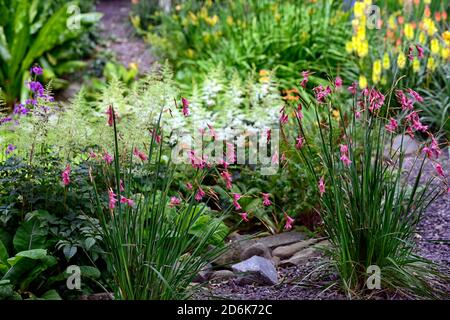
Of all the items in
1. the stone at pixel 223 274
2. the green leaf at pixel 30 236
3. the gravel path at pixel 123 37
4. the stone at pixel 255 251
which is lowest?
the stone at pixel 223 274

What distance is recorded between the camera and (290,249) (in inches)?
162

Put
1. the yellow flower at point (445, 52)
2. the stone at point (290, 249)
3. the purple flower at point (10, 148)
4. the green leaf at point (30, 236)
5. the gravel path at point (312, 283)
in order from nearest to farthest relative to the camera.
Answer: the gravel path at point (312, 283) < the green leaf at point (30, 236) < the purple flower at point (10, 148) < the stone at point (290, 249) < the yellow flower at point (445, 52)

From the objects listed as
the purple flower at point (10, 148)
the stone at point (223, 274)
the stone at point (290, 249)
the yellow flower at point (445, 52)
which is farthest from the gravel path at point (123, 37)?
the stone at point (223, 274)

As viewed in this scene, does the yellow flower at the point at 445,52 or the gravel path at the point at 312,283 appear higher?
the yellow flower at the point at 445,52

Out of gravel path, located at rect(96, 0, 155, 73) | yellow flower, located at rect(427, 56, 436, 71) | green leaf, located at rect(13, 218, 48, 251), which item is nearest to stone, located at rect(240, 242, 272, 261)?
green leaf, located at rect(13, 218, 48, 251)

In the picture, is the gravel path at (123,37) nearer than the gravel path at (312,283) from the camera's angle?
No

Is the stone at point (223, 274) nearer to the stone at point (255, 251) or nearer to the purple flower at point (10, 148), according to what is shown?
the stone at point (255, 251)

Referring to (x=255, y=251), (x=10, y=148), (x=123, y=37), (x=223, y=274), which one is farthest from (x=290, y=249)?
(x=123, y=37)

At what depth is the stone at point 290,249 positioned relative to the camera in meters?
4.09

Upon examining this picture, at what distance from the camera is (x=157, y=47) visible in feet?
26.8

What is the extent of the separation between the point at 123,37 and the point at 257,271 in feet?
21.1

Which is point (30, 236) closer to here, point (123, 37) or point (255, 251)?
point (255, 251)

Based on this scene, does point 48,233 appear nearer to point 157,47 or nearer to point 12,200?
point 12,200

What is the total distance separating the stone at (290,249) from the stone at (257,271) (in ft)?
1.25
